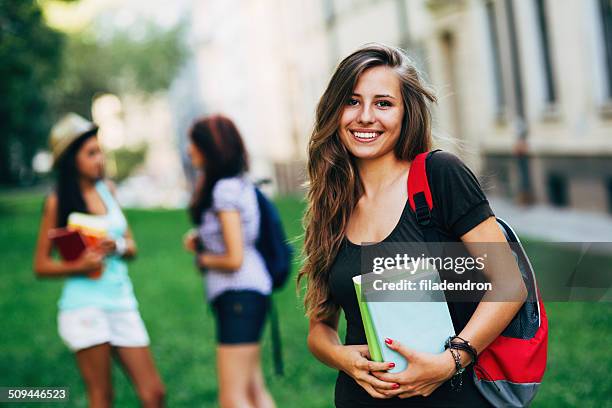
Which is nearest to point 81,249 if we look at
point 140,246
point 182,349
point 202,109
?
point 182,349

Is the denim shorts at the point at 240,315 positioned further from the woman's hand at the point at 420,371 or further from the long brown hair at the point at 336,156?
the woman's hand at the point at 420,371

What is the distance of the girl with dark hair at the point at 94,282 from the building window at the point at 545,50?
11.6 metres

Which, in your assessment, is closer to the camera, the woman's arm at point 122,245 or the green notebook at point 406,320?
the green notebook at point 406,320

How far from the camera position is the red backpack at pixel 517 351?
2.35m

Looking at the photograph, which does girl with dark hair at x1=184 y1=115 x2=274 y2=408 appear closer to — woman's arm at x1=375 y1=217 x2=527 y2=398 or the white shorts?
the white shorts

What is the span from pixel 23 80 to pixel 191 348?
1340 cm

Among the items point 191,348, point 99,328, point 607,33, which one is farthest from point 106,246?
point 607,33

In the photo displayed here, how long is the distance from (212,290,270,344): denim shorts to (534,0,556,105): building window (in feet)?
38.0

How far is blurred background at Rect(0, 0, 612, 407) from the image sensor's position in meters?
7.19

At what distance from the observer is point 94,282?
15.3 ft

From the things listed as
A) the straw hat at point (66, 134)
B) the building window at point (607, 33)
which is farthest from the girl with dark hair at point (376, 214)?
the building window at point (607, 33)

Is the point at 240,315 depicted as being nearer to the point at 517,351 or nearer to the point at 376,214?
the point at 376,214

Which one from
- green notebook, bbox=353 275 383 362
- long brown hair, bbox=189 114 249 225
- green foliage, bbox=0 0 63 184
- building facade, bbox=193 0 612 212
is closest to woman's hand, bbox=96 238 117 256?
long brown hair, bbox=189 114 249 225

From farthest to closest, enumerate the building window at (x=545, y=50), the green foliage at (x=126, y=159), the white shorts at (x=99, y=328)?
the green foliage at (x=126, y=159)
the building window at (x=545, y=50)
the white shorts at (x=99, y=328)
